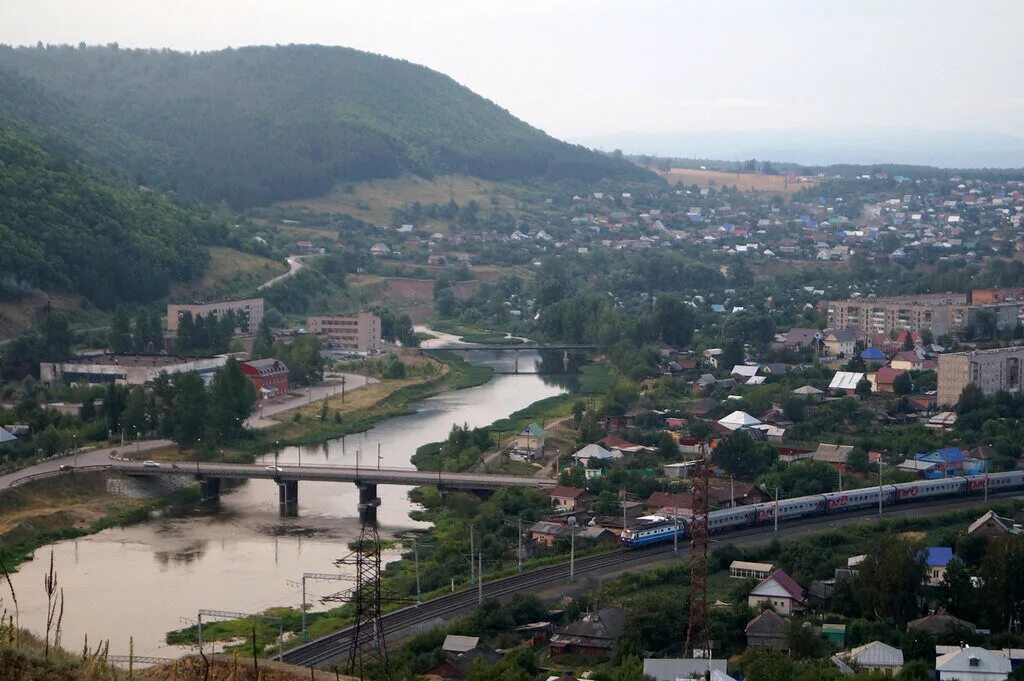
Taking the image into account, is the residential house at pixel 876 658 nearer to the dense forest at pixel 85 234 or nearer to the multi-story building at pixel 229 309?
the multi-story building at pixel 229 309

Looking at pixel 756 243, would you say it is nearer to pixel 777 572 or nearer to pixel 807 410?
pixel 807 410

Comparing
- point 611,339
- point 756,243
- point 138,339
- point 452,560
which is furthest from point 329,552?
point 756,243

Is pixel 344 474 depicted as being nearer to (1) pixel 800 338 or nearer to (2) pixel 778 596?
(2) pixel 778 596

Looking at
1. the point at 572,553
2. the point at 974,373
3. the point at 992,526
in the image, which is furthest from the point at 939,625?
the point at 974,373

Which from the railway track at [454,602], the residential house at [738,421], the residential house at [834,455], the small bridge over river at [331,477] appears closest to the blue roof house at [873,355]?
the residential house at [738,421]

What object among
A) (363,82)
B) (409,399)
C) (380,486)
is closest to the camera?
(380,486)

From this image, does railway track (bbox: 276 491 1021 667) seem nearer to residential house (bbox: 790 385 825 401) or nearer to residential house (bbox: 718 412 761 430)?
residential house (bbox: 718 412 761 430)

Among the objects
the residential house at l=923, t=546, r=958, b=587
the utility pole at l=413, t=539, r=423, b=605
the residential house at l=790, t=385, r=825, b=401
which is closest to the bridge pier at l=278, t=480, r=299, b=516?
the utility pole at l=413, t=539, r=423, b=605
